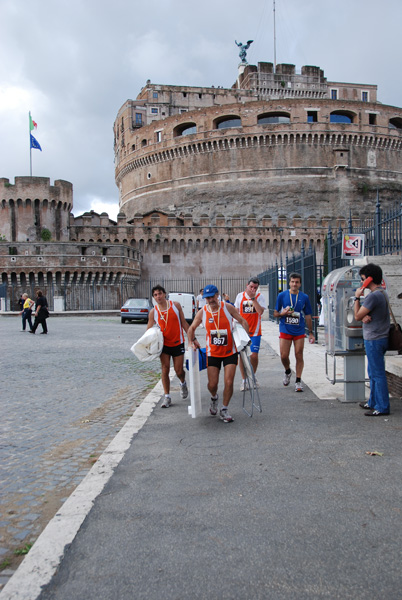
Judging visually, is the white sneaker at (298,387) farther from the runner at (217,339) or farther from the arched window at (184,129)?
the arched window at (184,129)

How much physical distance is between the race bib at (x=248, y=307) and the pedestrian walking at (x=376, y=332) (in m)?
2.22

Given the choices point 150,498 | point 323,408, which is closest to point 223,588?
point 150,498

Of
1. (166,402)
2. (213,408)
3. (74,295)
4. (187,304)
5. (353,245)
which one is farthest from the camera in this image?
(74,295)

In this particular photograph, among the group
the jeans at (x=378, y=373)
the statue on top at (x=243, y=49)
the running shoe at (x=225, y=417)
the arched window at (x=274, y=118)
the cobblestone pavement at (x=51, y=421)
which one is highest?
the statue on top at (x=243, y=49)

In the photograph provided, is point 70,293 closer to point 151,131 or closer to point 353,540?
point 151,131

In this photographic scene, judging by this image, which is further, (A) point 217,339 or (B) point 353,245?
(B) point 353,245

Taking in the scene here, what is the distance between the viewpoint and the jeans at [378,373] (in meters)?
5.56

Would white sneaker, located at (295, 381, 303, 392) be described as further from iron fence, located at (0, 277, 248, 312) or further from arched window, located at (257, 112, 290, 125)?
arched window, located at (257, 112, 290, 125)

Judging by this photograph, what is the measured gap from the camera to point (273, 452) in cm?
431

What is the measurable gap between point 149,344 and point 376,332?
2529mm

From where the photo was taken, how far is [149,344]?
20.6 feet

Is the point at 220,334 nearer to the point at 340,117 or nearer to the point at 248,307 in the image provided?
the point at 248,307

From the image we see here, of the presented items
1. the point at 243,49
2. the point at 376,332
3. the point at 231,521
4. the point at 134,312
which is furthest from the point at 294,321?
the point at 243,49

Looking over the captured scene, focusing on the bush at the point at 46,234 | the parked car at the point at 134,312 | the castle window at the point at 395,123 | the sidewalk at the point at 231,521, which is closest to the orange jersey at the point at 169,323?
the sidewalk at the point at 231,521
